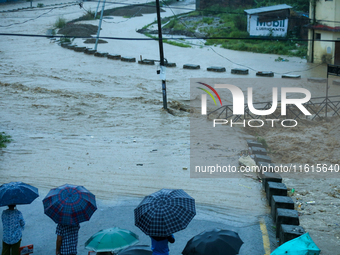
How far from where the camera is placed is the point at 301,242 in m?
5.33

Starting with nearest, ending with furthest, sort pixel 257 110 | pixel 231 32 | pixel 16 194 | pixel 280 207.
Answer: pixel 16 194, pixel 280 207, pixel 257 110, pixel 231 32

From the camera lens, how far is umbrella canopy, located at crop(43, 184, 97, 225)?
5.80 metres

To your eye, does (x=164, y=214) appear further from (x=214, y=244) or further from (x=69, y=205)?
(x=69, y=205)

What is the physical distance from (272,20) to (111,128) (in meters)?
30.4

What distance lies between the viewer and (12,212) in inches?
245

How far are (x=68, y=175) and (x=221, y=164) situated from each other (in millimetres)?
4670

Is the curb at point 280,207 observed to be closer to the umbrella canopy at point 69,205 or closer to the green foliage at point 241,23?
the umbrella canopy at point 69,205

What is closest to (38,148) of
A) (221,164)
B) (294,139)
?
(221,164)

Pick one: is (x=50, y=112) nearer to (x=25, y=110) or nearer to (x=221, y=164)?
(x=25, y=110)

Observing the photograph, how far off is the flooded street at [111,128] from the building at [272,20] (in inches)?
281

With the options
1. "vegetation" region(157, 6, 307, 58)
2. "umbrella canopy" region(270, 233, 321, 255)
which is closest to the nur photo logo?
"vegetation" region(157, 6, 307, 58)

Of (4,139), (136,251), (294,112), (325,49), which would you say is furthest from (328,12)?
(136,251)

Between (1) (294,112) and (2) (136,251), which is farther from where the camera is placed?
(1) (294,112)

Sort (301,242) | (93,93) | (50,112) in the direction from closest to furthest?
(301,242), (50,112), (93,93)
